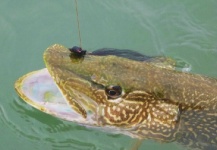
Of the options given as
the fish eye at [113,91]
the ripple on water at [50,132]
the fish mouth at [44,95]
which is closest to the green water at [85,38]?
the ripple on water at [50,132]

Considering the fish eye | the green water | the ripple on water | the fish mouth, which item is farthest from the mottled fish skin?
the green water

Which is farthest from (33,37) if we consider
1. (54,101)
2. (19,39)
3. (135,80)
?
(135,80)

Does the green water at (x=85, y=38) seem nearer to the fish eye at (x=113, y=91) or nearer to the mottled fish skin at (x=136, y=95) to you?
the mottled fish skin at (x=136, y=95)

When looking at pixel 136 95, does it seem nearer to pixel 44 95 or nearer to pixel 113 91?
pixel 113 91

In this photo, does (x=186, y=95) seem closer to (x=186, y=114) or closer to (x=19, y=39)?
(x=186, y=114)

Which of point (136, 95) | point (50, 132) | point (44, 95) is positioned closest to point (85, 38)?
point (50, 132)

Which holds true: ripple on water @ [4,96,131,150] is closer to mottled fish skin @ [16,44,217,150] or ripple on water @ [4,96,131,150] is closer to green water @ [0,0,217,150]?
green water @ [0,0,217,150]
